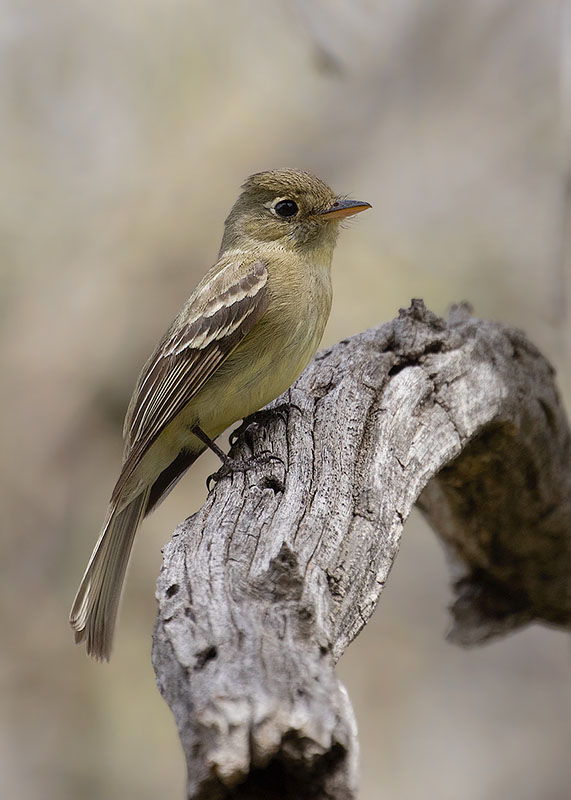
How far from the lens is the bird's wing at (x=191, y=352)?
3.81m

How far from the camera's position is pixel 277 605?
2.16 metres

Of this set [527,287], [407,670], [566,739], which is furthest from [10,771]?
[527,287]

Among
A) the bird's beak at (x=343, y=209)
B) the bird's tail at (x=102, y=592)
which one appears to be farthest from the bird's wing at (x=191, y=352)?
the bird's beak at (x=343, y=209)

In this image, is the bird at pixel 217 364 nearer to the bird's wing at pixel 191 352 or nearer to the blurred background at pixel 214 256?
the bird's wing at pixel 191 352

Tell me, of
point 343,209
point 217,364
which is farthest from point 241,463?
point 343,209

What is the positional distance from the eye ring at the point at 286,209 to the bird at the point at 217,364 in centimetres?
1

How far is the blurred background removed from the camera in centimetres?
683

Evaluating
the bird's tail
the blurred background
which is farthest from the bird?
Result: the blurred background

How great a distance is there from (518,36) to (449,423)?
5.17 m

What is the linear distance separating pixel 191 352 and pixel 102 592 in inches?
40.7

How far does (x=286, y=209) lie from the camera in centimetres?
452

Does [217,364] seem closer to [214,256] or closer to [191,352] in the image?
[191,352]

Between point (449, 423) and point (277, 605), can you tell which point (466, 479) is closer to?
point (449, 423)

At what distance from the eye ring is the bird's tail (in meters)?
1.59
